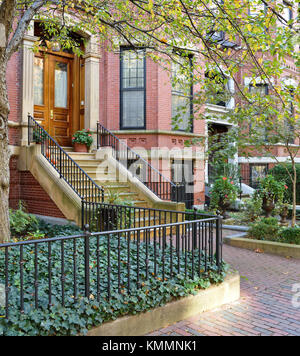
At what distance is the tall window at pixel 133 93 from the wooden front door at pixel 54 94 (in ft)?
6.28

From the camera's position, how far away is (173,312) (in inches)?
171

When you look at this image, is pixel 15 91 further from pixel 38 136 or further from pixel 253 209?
pixel 253 209

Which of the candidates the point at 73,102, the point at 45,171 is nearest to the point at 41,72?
the point at 73,102

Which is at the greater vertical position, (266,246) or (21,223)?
(21,223)

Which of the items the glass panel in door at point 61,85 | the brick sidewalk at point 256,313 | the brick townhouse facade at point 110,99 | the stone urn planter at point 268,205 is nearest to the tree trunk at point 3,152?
the brick sidewalk at point 256,313

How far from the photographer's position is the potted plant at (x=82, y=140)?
Answer: 1202 cm

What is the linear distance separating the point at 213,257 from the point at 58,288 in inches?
98.0

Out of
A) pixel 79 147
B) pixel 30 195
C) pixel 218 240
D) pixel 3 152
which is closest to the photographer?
pixel 218 240

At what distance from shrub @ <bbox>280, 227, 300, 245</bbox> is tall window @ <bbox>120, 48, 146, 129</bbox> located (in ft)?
21.3

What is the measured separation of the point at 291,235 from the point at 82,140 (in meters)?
7.14

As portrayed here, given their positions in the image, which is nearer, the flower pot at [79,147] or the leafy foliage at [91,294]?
the leafy foliage at [91,294]

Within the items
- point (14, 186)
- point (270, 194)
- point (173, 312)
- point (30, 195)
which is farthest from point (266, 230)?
point (14, 186)

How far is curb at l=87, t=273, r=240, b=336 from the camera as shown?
376cm

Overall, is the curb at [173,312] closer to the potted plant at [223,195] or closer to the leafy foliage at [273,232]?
the leafy foliage at [273,232]
